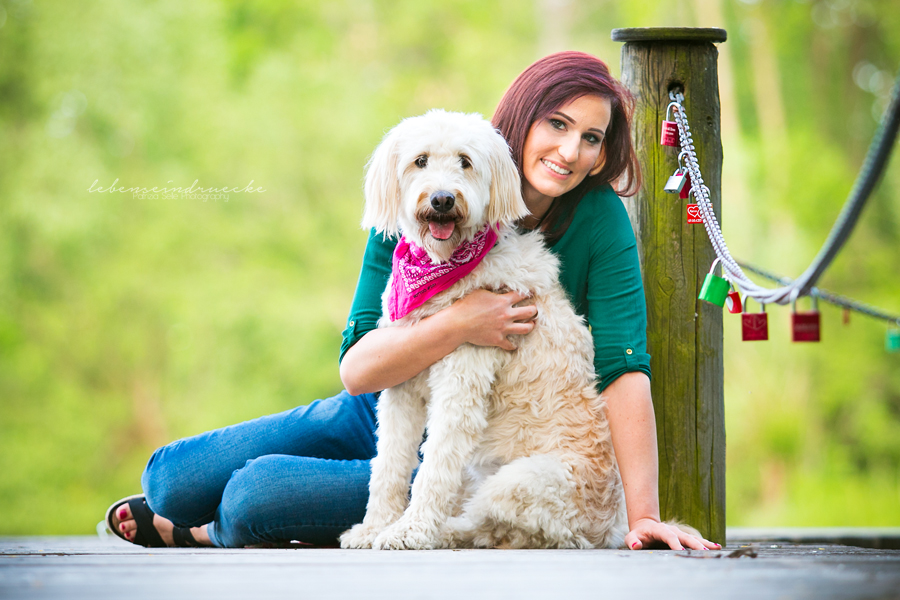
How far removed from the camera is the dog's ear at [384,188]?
9.00 feet

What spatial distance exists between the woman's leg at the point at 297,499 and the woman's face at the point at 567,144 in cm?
112

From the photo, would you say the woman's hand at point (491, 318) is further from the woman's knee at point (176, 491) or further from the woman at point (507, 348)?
the woman's knee at point (176, 491)

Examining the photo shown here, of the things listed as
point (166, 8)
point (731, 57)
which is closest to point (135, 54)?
point (166, 8)

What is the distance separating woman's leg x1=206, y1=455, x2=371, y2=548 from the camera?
281cm

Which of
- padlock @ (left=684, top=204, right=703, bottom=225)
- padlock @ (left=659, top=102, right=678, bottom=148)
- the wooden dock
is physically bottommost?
the wooden dock

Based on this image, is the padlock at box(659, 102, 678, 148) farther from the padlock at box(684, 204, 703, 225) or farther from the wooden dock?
the wooden dock

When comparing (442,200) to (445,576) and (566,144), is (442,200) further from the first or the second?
(445,576)

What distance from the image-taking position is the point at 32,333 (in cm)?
1345

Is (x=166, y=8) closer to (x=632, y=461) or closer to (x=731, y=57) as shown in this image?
(x=731, y=57)

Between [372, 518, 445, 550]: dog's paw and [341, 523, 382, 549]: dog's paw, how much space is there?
0.10 m

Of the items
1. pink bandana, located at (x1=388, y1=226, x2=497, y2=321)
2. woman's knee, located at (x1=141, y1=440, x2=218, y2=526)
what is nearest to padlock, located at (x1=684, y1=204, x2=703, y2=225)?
pink bandana, located at (x1=388, y1=226, x2=497, y2=321)

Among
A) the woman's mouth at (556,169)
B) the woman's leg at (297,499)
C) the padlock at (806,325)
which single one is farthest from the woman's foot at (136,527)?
the padlock at (806,325)

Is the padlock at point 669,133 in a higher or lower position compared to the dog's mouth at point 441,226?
higher

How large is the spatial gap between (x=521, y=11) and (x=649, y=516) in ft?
45.0
